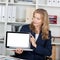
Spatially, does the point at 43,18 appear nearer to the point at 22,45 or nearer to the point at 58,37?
the point at 22,45

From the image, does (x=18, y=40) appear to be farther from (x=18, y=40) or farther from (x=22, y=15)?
(x=22, y=15)

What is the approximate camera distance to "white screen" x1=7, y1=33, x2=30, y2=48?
226 cm

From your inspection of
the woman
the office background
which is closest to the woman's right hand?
the woman

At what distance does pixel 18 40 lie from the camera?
7.48 feet

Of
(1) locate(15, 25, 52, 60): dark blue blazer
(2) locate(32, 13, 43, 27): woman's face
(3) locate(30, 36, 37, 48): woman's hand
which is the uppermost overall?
(2) locate(32, 13, 43, 27): woman's face

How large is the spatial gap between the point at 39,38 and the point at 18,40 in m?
0.37

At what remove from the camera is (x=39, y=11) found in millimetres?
2561

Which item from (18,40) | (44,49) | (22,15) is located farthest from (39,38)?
(22,15)

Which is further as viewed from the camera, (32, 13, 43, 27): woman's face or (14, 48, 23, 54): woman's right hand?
(32, 13, 43, 27): woman's face

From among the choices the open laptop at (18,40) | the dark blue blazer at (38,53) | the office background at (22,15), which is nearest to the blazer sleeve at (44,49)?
the dark blue blazer at (38,53)

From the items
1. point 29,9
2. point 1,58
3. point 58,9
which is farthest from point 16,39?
point 58,9

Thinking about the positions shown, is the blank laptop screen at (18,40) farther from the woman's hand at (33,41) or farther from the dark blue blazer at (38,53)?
the dark blue blazer at (38,53)

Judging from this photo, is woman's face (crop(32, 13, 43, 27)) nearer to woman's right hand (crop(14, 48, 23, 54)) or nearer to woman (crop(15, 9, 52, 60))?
woman (crop(15, 9, 52, 60))

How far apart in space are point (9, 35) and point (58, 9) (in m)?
2.01
